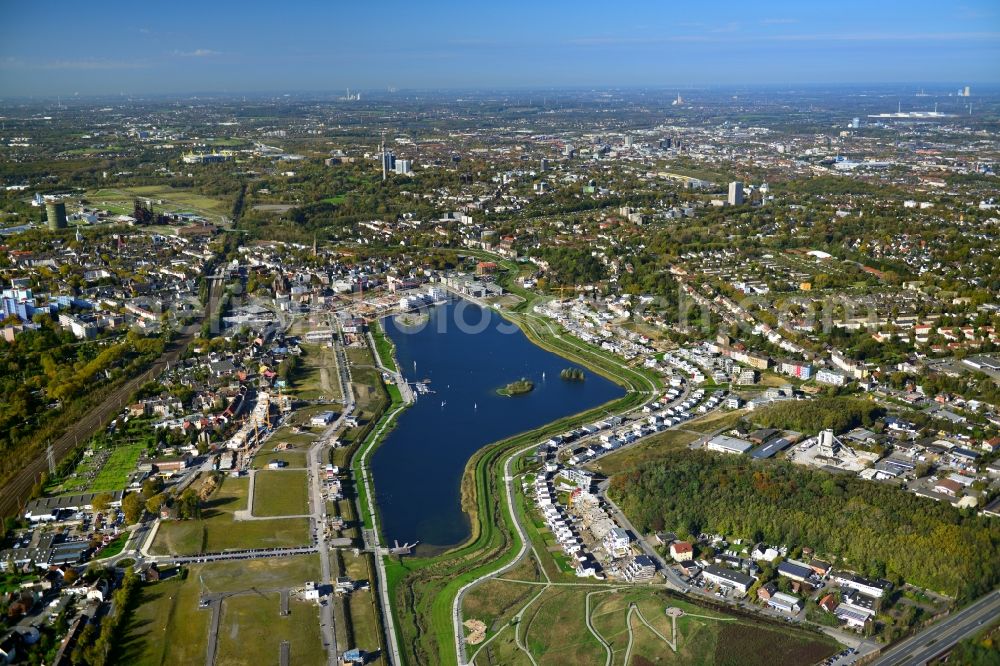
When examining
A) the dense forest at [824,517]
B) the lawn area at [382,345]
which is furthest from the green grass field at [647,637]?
the lawn area at [382,345]

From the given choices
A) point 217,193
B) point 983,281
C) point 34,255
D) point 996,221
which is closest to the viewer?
point 983,281

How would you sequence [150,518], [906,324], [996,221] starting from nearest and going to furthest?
[150,518]
[906,324]
[996,221]

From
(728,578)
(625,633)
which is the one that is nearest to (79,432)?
(625,633)

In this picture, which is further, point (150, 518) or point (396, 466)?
point (396, 466)

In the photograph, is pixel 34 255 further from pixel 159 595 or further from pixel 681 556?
pixel 681 556

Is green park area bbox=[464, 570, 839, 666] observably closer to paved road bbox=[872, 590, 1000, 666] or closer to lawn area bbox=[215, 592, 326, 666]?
paved road bbox=[872, 590, 1000, 666]

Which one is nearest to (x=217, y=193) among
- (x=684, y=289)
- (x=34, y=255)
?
(x=34, y=255)

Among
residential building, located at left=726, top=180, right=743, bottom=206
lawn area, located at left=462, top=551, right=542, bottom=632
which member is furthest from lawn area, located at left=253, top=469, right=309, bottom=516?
residential building, located at left=726, top=180, right=743, bottom=206

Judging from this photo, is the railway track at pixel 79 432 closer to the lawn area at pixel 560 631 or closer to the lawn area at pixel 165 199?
the lawn area at pixel 560 631
